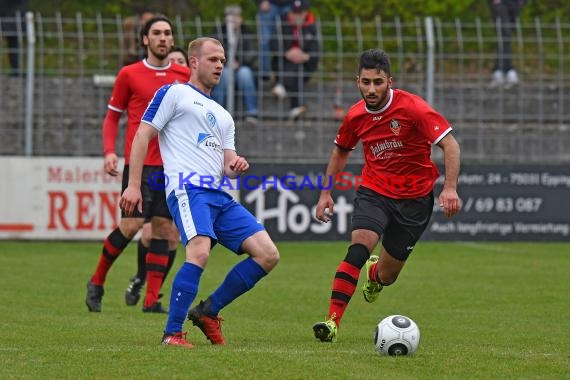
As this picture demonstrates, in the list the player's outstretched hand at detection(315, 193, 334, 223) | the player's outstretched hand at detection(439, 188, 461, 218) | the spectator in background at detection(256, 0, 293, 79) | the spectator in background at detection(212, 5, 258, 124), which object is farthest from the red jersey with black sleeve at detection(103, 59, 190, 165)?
the spectator in background at detection(256, 0, 293, 79)

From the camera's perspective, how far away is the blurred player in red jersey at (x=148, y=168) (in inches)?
427

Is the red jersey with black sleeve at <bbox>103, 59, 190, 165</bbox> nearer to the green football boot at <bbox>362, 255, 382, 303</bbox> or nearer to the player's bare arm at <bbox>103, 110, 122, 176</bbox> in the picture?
the player's bare arm at <bbox>103, 110, 122, 176</bbox>

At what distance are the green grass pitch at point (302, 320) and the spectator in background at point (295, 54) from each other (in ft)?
8.05

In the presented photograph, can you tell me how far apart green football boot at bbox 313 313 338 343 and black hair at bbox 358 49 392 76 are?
181 centimetres

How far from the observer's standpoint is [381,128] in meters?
9.20

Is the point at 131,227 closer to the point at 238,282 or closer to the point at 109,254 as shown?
the point at 109,254

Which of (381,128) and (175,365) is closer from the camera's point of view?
(175,365)

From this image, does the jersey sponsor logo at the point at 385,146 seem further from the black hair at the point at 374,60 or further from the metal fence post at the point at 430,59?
the metal fence post at the point at 430,59

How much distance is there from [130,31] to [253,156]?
2.64m

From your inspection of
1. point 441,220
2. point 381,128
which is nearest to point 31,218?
point 441,220

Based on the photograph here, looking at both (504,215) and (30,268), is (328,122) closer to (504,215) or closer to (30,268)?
(504,215)

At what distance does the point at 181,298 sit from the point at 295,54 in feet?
36.4

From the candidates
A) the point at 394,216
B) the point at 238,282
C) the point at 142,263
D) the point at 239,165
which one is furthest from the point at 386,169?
the point at 142,263

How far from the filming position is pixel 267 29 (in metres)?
19.0
